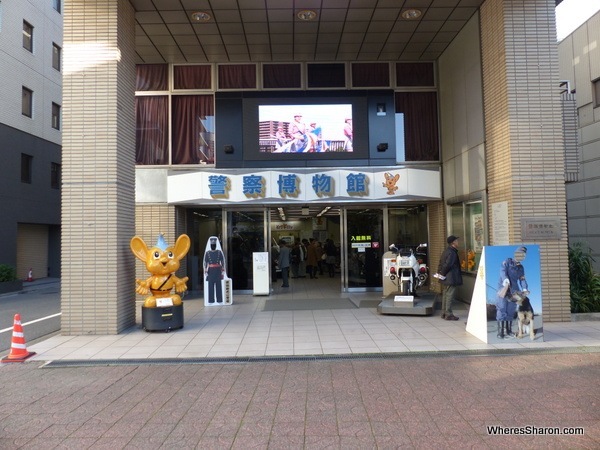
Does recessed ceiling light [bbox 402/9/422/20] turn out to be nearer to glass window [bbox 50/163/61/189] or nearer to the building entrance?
the building entrance

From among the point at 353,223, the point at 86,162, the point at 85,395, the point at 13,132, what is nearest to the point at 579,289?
the point at 353,223

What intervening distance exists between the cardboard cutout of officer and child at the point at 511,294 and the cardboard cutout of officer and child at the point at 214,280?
6.40 metres

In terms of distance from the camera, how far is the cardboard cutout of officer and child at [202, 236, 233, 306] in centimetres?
1115

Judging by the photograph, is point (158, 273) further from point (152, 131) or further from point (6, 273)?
point (6, 273)

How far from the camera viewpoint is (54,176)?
76.9ft

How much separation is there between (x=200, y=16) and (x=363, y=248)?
290 inches

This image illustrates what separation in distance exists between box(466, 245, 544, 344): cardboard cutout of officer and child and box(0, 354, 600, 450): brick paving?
1.69ft

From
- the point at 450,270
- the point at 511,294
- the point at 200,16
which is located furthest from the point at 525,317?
the point at 200,16

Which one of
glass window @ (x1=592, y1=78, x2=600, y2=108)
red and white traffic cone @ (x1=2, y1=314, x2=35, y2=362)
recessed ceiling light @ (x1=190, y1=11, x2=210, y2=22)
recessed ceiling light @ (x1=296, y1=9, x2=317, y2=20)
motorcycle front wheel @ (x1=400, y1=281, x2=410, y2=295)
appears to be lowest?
red and white traffic cone @ (x1=2, y1=314, x2=35, y2=362)

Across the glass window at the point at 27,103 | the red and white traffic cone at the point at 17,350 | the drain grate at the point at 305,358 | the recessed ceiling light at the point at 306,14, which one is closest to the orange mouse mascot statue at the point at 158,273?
the drain grate at the point at 305,358

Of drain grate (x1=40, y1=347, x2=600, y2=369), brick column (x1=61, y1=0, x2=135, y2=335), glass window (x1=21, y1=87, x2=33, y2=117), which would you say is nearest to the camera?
drain grate (x1=40, y1=347, x2=600, y2=369)

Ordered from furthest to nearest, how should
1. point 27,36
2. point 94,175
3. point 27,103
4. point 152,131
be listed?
point 27,103, point 27,36, point 152,131, point 94,175

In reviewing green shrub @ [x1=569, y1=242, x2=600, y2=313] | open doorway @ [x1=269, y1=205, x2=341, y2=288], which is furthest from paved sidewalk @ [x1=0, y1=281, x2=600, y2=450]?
open doorway @ [x1=269, y1=205, x2=341, y2=288]

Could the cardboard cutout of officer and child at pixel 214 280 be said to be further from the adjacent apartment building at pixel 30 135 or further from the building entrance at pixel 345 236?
the adjacent apartment building at pixel 30 135
